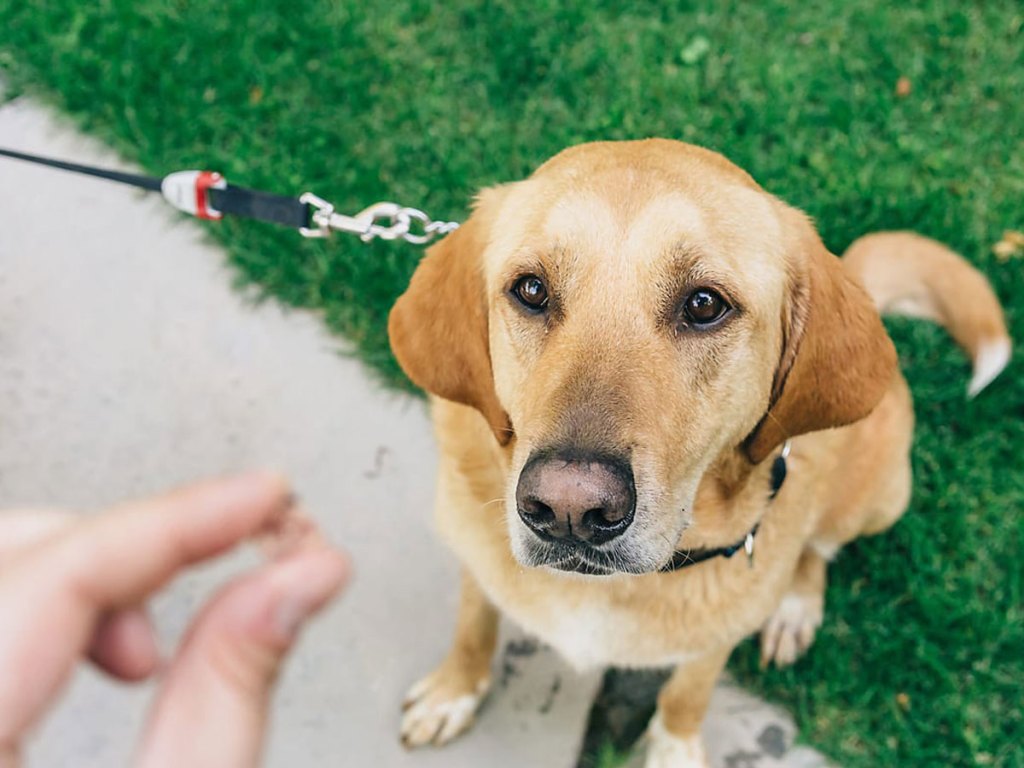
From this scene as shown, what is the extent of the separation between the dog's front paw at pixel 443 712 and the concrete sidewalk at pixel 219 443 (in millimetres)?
71

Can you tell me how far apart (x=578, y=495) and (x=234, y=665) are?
0.86 m

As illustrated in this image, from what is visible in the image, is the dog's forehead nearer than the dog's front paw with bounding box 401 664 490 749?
Yes

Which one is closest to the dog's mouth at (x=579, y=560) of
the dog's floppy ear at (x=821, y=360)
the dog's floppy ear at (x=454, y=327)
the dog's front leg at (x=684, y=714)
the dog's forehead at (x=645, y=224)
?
the dog's floppy ear at (x=454, y=327)

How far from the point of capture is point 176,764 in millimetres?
833

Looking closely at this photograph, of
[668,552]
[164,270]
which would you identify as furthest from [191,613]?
[668,552]

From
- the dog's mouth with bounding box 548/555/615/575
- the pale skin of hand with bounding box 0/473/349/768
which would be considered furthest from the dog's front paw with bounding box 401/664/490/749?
the pale skin of hand with bounding box 0/473/349/768

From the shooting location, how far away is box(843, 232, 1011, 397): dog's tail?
2959 mm

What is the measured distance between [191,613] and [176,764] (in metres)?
2.43

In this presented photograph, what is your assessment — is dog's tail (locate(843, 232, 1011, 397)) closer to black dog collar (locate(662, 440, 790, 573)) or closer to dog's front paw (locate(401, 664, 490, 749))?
black dog collar (locate(662, 440, 790, 573))

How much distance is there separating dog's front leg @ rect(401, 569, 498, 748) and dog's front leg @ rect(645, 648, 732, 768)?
0.59 m

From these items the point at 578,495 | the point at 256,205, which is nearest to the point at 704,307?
the point at 578,495

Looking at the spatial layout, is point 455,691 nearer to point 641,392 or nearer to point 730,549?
point 730,549

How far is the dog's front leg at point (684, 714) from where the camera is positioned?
8.52 feet

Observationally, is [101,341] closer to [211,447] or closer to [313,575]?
[211,447]
